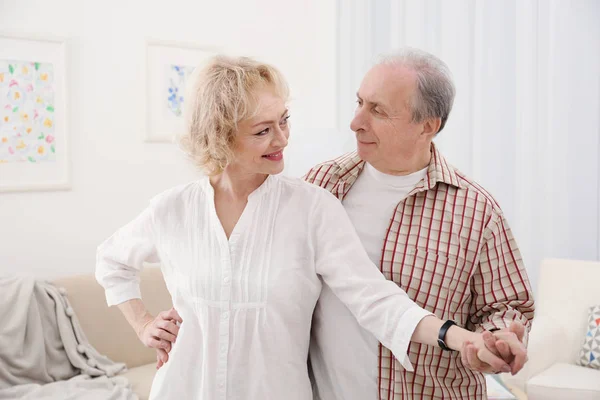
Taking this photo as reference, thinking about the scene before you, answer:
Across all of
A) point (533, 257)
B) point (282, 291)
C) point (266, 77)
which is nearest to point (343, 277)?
point (282, 291)

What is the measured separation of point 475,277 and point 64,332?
7.79ft

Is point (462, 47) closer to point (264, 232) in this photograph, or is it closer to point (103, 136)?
point (103, 136)

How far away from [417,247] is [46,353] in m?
2.35

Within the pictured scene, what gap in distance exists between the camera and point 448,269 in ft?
5.50

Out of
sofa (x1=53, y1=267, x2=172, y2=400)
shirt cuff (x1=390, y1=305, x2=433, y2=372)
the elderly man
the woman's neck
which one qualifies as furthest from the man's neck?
sofa (x1=53, y1=267, x2=172, y2=400)

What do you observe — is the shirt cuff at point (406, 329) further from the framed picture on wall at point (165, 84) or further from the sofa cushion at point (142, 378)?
the framed picture on wall at point (165, 84)

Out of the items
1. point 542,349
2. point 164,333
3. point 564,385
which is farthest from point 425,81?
point 542,349

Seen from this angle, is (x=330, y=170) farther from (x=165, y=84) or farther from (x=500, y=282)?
(x=165, y=84)

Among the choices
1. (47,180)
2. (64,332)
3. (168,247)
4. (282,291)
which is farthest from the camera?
(47,180)

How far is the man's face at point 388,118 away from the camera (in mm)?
1739

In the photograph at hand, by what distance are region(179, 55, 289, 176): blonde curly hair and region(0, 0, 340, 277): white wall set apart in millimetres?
2578

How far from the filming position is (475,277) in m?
1.71

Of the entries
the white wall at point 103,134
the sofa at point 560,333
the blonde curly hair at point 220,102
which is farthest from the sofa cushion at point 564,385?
the blonde curly hair at point 220,102

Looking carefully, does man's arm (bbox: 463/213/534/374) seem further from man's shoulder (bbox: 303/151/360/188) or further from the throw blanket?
the throw blanket
